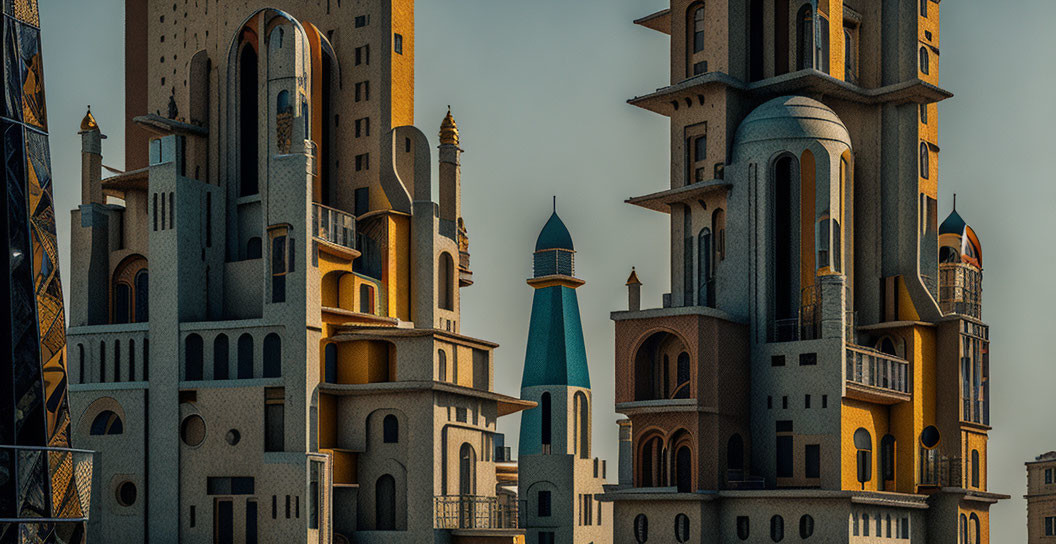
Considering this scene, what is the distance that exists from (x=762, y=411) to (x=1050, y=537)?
25048 mm

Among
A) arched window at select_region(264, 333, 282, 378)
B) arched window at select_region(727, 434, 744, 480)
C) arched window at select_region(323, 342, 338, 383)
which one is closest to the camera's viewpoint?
arched window at select_region(264, 333, 282, 378)

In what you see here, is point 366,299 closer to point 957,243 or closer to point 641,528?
point 641,528

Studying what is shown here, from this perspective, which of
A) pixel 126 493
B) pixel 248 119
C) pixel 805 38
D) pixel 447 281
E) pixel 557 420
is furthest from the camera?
pixel 557 420

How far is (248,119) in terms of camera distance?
54562 millimetres

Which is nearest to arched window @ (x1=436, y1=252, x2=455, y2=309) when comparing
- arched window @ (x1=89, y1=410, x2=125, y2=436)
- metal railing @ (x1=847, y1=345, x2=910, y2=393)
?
arched window @ (x1=89, y1=410, x2=125, y2=436)

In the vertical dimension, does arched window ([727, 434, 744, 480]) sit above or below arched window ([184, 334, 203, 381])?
below

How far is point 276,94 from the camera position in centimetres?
5294

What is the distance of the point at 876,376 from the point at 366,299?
1635 cm

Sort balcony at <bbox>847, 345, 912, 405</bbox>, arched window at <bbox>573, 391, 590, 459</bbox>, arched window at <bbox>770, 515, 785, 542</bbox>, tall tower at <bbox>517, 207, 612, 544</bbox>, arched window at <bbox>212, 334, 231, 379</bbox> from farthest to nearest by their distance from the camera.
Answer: arched window at <bbox>573, 391, 590, 459</bbox> → tall tower at <bbox>517, 207, 612, 544</bbox> → balcony at <bbox>847, 345, 912, 405</bbox> → arched window at <bbox>212, 334, 231, 379</bbox> → arched window at <bbox>770, 515, 785, 542</bbox>

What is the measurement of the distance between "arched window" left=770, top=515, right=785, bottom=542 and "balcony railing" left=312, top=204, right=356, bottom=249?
1563 cm

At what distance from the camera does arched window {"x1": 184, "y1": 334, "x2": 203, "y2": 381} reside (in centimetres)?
5228

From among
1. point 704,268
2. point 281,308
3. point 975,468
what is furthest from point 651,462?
point 281,308

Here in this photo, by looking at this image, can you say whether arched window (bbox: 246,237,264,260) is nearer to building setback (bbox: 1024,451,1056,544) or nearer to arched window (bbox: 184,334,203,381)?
arched window (bbox: 184,334,203,381)

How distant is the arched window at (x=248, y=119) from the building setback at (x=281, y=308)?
0.21 ft
